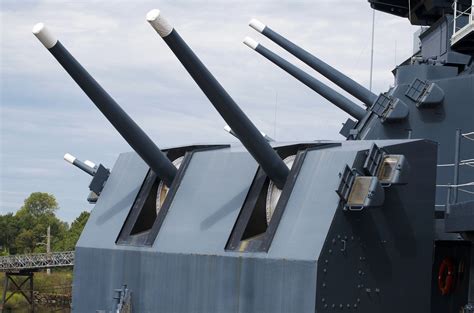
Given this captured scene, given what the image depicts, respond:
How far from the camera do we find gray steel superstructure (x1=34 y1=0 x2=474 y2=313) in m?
7.50

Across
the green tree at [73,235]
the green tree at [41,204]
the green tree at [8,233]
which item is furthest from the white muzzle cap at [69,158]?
the green tree at [41,204]

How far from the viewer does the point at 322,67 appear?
Answer: 15.0 meters

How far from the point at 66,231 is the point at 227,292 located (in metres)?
66.0

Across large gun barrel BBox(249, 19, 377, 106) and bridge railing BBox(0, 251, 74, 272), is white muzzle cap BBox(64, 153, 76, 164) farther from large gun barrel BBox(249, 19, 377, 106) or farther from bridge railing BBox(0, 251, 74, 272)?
bridge railing BBox(0, 251, 74, 272)

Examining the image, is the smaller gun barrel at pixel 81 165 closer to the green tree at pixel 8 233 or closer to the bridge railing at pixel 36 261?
the bridge railing at pixel 36 261

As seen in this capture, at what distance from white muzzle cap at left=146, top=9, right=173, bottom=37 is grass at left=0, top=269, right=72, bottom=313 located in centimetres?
3796

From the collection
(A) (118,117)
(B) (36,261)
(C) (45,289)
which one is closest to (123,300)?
(A) (118,117)

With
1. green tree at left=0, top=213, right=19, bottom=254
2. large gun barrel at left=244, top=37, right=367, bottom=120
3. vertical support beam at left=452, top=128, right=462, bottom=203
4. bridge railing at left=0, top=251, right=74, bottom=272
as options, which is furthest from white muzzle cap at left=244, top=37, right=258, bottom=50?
green tree at left=0, top=213, right=19, bottom=254

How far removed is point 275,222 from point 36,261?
38.9 metres

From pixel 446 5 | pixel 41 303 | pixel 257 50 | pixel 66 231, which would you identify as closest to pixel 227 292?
pixel 446 5

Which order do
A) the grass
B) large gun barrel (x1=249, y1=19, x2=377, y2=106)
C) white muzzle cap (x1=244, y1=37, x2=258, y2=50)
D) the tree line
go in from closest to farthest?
large gun barrel (x1=249, y1=19, x2=377, y2=106) < white muzzle cap (x1=244, y1=37, x2=258, y2=50) < the grass < the tree line

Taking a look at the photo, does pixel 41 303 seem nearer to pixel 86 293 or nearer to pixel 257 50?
pixel 257 50

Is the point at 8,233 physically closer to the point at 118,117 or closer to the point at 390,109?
the point at 390,109

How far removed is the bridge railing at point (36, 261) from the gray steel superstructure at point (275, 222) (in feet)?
116
